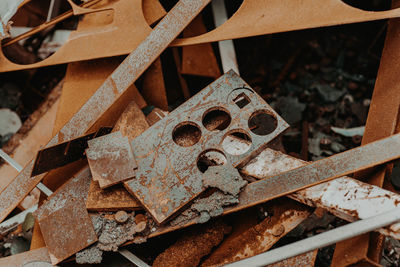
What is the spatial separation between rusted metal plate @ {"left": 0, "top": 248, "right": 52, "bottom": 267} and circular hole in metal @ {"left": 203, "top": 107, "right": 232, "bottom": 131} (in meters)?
1.10

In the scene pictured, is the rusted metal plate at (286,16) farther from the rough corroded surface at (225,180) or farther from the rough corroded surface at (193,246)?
the rough corroded surface at (193,246)

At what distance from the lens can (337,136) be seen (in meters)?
2.51

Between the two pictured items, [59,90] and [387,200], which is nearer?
[387,200]

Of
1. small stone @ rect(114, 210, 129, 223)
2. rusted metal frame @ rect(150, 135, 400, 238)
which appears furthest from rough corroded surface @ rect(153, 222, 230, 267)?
small stone @ rect(114, 210, 129, 223)

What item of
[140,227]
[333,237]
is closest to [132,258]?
[140,227]

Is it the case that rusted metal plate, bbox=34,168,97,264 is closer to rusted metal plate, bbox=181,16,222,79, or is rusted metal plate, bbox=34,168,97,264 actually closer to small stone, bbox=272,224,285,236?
small stone, bbox=272,224,285,236

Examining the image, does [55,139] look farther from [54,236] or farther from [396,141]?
[396,141]

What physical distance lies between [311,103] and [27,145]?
6.84 feet

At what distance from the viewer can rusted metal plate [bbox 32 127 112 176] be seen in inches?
69.9

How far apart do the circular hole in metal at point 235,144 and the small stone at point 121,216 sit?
617mm

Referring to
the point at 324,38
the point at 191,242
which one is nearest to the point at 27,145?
the point at 191,242

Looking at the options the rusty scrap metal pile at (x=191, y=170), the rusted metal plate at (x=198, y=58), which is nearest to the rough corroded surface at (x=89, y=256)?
the rusty scrap metal pile at (x=191, y=170)

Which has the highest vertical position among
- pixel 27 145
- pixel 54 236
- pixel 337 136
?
pixel 27 145

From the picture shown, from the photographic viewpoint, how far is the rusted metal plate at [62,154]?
1.78 meters
